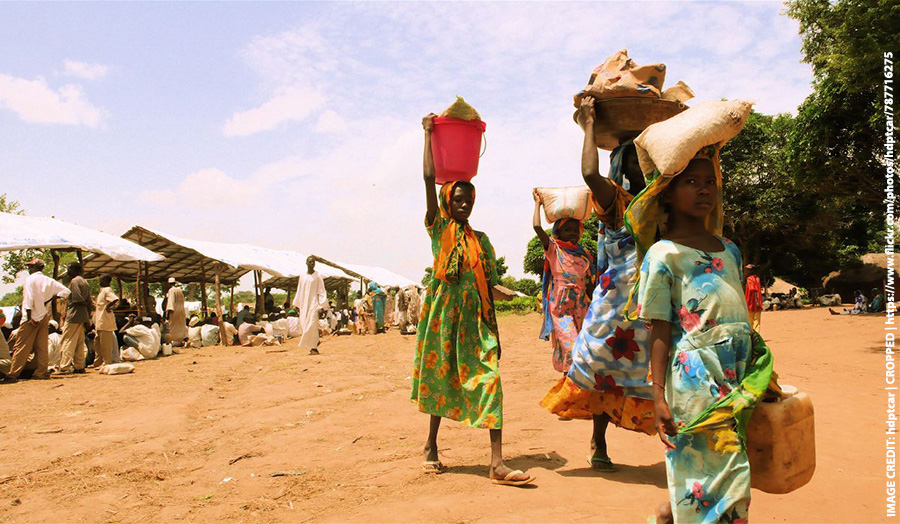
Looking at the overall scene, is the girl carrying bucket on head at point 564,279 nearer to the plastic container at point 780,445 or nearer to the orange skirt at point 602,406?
the orange skirt at point 602,406

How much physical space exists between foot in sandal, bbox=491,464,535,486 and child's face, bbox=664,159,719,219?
193 centimetres

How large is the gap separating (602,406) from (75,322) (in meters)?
10.2

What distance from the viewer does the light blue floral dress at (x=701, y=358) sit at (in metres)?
2.11

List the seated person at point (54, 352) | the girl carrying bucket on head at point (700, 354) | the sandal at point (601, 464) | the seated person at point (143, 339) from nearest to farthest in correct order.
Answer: the girl carrying bucket on head at point (700, 354) < the sandal at point (601, 464) < the seated person at point (54, 352) < the seated person at point (143, 339)

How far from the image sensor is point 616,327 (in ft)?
10.9

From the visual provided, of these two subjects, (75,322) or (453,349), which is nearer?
(453,349)

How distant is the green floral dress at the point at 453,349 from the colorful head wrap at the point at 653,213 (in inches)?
61.9

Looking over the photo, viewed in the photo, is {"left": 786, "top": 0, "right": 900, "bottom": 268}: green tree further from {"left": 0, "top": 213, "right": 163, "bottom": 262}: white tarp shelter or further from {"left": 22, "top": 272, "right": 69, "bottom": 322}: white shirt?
{"left": 0, "top": 213, "right": 163, "bottom": 262}: white tarp shelter

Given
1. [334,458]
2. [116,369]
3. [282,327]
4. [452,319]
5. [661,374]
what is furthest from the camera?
[282,327]

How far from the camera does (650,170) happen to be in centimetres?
242

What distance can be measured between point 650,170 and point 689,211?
23cm

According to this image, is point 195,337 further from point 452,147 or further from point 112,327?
point 452,147

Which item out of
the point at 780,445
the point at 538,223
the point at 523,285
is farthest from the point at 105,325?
the point at 523,285

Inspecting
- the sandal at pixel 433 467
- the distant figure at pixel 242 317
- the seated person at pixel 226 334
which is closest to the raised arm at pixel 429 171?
the sandal at pixel 433 467
